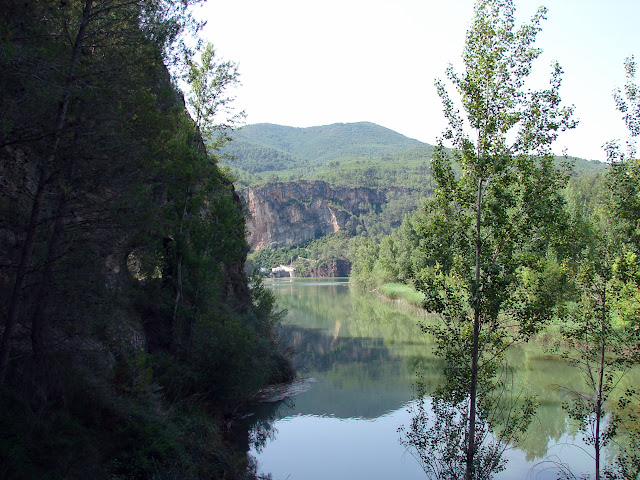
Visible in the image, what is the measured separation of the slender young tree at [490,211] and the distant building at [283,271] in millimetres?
128636

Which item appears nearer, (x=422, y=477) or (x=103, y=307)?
(x=103, y=307)

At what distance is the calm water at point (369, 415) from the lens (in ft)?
45.6

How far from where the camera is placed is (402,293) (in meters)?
54.2

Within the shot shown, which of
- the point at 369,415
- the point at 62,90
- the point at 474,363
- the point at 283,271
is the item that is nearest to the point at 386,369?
the point at 369,415

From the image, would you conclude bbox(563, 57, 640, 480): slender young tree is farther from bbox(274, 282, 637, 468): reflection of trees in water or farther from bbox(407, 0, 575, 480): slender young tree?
bbox(274, 282, 637, 468): reflection of trees in water

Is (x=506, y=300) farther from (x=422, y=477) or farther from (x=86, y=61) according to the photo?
(x=86, y=61)

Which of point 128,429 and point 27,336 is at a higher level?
point 27,336

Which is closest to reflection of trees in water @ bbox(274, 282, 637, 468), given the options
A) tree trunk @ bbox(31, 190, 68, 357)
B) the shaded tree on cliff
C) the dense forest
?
the dense forest

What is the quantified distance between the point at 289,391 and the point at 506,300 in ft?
43.1

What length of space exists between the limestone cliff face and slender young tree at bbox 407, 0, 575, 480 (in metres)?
149

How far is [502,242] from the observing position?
9.15 metres

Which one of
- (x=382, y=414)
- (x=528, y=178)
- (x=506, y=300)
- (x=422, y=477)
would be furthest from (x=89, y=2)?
(x=382, y=414)

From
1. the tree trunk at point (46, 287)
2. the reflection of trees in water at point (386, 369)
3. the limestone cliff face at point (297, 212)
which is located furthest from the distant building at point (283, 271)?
the tree trunk at point (46, 287)

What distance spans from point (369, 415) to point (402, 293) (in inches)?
1437
